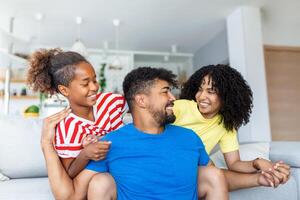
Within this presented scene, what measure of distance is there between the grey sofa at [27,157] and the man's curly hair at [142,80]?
546mm

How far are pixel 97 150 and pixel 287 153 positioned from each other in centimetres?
81

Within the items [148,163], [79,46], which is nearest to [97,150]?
[148,163]

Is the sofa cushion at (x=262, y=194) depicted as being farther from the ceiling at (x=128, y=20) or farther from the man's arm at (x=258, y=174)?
the ceiling at (x=128, y=20)

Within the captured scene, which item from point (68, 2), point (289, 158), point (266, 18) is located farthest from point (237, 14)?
point (289, 158)

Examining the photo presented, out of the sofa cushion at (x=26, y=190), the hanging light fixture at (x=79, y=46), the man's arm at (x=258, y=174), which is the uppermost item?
the hanging light fixture at (x=79, y=46)

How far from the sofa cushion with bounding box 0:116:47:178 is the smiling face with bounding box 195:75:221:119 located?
0.86 m

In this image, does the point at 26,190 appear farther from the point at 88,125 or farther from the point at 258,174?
the point at 258,174

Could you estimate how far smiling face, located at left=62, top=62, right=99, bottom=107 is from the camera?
3.51 ft

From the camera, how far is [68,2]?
335 cm

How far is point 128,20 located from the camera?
3904 millimetres

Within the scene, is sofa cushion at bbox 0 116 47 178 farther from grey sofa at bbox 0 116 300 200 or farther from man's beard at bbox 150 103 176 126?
man's beard at bbox 150 103 176 126

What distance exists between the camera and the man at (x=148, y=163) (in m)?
0.90

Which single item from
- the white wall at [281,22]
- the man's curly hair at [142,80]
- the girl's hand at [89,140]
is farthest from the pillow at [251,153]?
the white wall at [281,22]


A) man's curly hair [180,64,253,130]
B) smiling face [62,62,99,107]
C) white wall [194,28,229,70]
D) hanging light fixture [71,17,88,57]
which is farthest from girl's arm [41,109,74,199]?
white wall [194,28,229,70]
